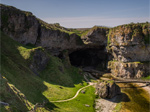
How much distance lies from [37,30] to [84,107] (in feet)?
180

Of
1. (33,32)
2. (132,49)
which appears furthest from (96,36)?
(33,32)

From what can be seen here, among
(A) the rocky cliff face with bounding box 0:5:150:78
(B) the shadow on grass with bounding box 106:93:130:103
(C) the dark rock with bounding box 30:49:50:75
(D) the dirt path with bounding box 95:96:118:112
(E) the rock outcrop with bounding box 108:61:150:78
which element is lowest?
(D) the dirt path with bounding box 95:96:118:112

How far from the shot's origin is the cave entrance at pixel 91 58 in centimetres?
10502

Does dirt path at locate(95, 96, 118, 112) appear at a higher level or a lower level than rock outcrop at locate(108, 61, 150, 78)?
lower

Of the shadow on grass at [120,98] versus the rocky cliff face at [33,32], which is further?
the rocky cliff face at [33,32]

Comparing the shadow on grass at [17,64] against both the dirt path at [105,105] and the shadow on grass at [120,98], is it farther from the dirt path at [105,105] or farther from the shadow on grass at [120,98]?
the shadow on grass at [120,98]

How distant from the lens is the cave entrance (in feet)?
345

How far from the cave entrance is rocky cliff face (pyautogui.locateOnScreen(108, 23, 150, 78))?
19916 mm

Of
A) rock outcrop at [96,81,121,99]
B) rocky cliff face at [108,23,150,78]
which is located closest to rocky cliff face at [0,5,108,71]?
rocky cliff face at [108,23,150,78]

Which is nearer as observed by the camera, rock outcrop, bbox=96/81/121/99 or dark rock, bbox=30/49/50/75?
rock outcrop, bbox=96/81/121/99

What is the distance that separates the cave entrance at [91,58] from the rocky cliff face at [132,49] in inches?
784

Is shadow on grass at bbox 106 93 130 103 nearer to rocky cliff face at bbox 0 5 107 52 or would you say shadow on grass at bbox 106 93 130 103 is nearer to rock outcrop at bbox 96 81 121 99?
rock outcrop at bbox 96 81 121 99

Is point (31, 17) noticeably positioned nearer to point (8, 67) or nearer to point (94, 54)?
point (8, 67)

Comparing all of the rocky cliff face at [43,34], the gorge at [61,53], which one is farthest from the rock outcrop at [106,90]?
the rocky cliff face at [43,34]
